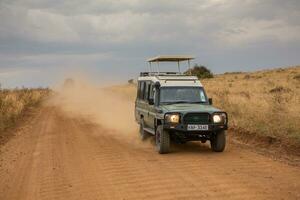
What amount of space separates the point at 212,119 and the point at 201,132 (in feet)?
1.40

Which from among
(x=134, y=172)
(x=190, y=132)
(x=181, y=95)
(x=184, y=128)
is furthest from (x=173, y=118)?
(x=134, y=172)

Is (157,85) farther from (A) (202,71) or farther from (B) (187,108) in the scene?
(A) (202,71)

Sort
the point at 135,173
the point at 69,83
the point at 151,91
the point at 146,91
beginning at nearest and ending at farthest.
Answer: the point at 135,173 → the point at 151,91 → the point at 146,91 → the point at 69,83

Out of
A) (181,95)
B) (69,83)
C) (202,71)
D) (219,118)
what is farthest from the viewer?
(202,71)

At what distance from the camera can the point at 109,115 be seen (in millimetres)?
26156

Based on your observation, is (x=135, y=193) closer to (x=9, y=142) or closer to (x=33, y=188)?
(x=33, y=188)

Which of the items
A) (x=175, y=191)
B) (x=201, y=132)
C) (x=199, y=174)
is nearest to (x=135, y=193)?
(x=175, y=191)

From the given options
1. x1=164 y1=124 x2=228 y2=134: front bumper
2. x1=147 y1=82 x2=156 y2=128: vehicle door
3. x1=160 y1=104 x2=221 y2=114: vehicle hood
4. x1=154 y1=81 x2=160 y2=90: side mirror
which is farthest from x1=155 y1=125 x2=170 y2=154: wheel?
x1=154 y1=81 x2=160 y2=90: side mirror

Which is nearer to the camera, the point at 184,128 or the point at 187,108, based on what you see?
the point at 184,128

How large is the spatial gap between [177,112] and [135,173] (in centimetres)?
285

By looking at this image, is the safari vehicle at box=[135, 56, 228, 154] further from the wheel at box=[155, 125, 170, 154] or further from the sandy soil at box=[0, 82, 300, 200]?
the sandy soil at box=[0, 82, 300, 200]

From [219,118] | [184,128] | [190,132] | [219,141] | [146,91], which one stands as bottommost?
[219,141]

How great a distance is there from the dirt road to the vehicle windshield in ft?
4.35

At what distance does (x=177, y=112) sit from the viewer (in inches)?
508
